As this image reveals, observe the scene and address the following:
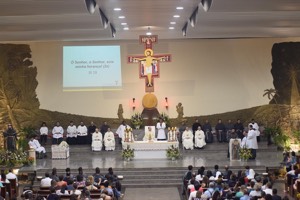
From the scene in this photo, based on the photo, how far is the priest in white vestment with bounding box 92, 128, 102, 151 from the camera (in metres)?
27.7

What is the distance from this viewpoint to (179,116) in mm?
30109

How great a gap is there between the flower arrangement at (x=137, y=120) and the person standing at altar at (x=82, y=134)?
218cm

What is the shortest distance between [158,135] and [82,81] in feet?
14.7

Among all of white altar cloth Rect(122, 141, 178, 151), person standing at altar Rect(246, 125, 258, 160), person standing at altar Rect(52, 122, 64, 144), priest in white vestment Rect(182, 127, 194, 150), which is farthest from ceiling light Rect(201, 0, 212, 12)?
person standing at altar Rect(52, 122, 64, 144)

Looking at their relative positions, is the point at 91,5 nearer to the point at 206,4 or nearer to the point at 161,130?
the point at 206,4

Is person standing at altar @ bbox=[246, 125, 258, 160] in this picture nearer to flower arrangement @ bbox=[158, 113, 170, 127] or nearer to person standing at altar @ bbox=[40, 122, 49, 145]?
flower arrangement @ bbox=[158, 113, 170, 127]

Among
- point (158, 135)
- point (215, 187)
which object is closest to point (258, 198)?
point (215, 187)

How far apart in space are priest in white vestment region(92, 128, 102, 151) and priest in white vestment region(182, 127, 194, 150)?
11.3ft

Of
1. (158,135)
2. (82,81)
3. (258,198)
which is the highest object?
(82,81)

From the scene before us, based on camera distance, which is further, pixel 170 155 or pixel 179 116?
pixel 179 116

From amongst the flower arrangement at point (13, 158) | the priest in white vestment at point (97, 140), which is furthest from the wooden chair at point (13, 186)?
the priest in white vestment at point (97, 140)

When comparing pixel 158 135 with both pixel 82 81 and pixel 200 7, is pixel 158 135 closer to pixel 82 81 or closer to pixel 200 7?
pixel 82 81

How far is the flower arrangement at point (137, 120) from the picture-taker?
96.0ft

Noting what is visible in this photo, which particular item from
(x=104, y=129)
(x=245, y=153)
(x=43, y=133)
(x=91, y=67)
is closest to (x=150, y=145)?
(x=245, y=153)
